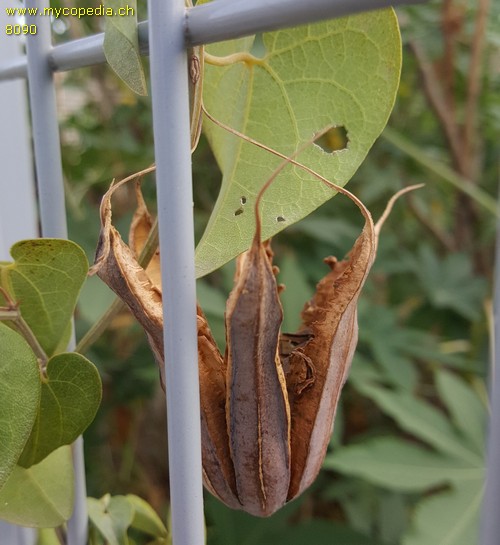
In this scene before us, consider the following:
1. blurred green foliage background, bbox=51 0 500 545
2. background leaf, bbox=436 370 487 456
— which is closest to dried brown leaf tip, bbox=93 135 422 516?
blurred green foliage background, bbox=51 0 500 545

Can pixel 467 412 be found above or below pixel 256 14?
below

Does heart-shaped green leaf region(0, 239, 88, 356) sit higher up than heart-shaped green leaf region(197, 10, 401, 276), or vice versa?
heart-shaped green leaf region(197, 10, 401, 276)

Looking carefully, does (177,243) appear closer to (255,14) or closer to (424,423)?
(255,14)

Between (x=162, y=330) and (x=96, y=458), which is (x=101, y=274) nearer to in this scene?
(x=162, y=330)

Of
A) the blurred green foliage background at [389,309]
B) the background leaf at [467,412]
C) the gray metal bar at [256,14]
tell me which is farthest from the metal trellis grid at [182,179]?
the background leaf at [467,412]

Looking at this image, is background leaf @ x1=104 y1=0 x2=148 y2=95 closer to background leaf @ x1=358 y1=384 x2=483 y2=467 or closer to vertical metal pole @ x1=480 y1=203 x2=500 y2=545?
vertical metal pole @ x1=480 y1=203 x2=500 y2=545

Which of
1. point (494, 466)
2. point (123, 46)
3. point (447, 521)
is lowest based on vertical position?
point (447, 521)

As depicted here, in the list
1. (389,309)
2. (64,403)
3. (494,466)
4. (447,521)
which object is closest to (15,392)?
(64,403)
